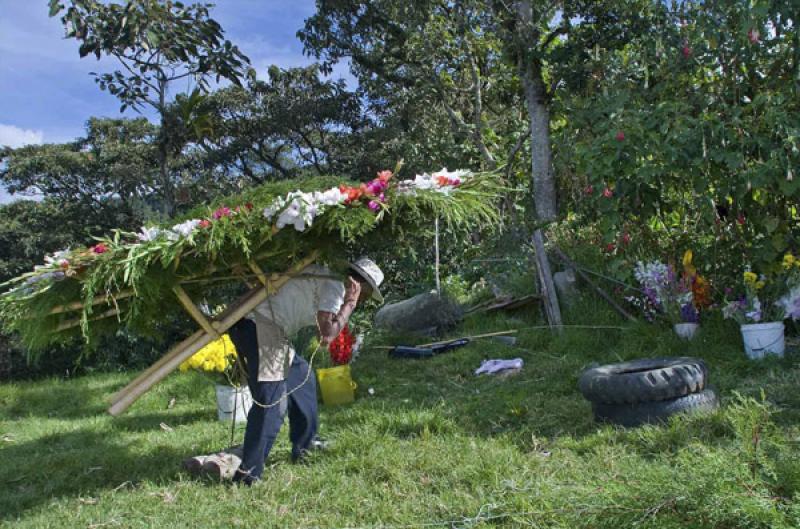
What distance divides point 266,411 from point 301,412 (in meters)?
0.38

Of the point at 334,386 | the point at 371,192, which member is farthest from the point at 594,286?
the point at 371,192

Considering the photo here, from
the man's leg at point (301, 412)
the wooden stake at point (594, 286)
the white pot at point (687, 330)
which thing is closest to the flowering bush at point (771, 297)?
the white pot at point (687, 330)

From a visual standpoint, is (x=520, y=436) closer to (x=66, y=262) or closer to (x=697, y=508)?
(x=697, y=508)

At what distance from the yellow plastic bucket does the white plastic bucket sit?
10.7ft

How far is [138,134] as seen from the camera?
1416 centimetres

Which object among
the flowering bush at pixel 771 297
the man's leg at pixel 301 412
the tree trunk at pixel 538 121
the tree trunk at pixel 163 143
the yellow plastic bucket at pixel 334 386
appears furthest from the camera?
the tree trunk at pixel 163 143

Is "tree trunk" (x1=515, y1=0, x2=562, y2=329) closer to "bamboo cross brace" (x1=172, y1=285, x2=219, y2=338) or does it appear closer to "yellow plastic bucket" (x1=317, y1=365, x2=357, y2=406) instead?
"yellow plastic bucket" (x1=317, y1=365, x2=357, y2=406)

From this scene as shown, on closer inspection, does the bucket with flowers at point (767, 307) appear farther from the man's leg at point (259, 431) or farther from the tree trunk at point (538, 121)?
the man's leg at point (259, 431)

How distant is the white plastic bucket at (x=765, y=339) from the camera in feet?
17.9

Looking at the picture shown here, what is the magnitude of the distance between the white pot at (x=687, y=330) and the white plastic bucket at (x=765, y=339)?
63cm

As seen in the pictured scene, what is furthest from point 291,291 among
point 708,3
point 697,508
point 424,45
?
point 424,45

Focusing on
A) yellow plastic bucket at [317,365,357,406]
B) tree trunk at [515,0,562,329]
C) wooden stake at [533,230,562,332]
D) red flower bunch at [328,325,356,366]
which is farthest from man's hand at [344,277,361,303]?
tree trunk at [515,0,562,329]

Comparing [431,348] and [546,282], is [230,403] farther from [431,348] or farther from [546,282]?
[546,282]

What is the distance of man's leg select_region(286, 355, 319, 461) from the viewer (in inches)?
172
